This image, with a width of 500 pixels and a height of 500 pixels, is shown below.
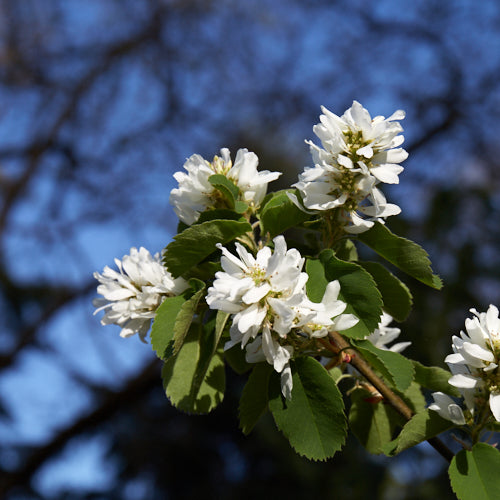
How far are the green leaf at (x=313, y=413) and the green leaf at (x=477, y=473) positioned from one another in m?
0.15

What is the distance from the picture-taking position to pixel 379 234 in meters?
0.73

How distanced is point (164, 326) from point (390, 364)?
289 millimetres

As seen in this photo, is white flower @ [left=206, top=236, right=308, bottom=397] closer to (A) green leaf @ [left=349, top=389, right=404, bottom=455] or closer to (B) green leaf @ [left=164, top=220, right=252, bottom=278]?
(B) green leaf @ [left=164, top=220, right=252, bottom=278]

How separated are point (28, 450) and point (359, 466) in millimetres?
2802

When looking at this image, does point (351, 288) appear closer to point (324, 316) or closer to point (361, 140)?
point (324, 316)

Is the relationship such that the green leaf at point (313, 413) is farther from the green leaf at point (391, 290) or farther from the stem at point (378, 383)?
the green leaf at point (391, 290)

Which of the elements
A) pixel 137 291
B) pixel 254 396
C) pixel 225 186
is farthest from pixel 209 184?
pixel 254 396

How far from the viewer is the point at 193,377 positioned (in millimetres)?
705

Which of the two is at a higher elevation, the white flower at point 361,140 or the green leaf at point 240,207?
the white flower at point 361,140

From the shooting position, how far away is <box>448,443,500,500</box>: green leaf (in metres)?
0.63

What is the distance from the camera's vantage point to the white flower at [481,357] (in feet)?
2.07

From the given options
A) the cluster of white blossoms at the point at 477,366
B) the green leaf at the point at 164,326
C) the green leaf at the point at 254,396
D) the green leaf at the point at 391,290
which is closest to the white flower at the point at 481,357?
the cluster of white blossoms at the point at 477,366

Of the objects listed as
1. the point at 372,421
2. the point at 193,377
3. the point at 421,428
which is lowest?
the point at 372,421

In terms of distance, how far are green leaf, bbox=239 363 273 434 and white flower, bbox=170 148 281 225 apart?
0.76 feet
